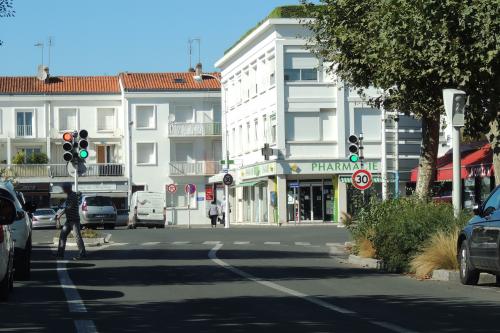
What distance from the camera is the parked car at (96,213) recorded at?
5778cm

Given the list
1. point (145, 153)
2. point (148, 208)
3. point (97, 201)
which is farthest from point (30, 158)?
point (97, 201)

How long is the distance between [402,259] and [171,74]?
67.0 metres

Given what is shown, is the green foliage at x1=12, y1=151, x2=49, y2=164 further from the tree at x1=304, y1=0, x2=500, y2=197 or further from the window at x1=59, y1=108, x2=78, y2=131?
the tree at x1=304, y1=0, x2=500, y2=197

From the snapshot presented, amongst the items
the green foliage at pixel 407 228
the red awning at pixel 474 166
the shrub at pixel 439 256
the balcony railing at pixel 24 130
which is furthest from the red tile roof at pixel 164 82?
the shrub at pixel 439 256

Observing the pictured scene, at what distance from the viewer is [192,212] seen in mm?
82125

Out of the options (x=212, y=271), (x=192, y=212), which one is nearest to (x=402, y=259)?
(x=212, y=271)

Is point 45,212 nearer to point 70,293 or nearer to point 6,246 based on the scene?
point 70,293

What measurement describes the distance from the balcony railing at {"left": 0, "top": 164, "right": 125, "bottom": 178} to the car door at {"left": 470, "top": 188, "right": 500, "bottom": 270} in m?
68.2

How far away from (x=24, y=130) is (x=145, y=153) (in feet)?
31.1

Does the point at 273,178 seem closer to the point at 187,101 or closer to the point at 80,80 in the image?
the point at 187,101

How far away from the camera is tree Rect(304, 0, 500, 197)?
808 inches

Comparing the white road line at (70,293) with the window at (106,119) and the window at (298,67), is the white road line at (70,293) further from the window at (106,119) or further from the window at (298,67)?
the window at (106,119)

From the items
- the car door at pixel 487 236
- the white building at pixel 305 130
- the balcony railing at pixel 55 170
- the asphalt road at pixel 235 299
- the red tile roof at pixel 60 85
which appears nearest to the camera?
the asphalt road at pixel 235 299

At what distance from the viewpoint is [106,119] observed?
85.7 m
